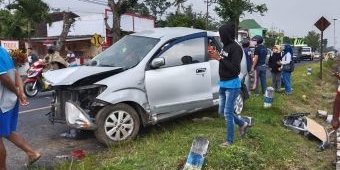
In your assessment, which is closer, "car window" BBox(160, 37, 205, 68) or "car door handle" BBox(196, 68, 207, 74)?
"car window" BBox(160, 37, 205, 68)

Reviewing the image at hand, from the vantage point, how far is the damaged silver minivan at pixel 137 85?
716cm

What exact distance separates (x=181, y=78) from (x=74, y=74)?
182 centimetres

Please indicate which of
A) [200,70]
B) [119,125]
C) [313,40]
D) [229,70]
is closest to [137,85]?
[119,125]

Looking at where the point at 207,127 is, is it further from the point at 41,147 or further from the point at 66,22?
the point at 66,22

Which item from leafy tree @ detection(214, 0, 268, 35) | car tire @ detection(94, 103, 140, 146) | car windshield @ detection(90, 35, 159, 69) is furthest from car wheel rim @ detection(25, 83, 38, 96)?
leafy tree @ detection(214, 0, 268, 35)

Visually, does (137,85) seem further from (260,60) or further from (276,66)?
(276,66)

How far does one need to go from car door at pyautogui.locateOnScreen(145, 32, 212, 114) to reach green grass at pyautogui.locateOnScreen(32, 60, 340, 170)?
1.52 ft

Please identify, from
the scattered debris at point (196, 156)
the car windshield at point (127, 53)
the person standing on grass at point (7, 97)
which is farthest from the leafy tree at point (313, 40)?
the person standing on grass at point (7, 97)

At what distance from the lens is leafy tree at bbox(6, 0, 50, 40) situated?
112 feet

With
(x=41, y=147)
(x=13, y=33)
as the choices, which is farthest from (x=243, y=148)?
(x=13, y=33)

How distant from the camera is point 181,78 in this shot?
799cm

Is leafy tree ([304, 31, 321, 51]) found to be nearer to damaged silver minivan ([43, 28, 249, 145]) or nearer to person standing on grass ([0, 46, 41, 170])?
damaged silver minivan ([43, 28, 249, 145])

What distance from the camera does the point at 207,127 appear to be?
8.36 m

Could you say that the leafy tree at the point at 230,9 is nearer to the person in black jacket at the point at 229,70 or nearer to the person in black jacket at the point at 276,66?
the person in black jacket at the point at 276,66
